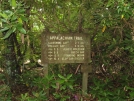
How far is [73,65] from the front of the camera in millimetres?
4543

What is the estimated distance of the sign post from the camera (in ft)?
12.6

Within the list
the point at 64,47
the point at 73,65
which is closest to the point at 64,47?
the point at 64,47

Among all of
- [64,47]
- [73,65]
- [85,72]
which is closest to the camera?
[64,47]

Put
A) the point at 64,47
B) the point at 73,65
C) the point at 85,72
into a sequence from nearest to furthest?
the point at 64,47, the point at 85,72, the point at 73,65

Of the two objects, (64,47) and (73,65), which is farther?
(73,65)

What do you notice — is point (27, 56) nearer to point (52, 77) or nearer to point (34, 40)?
point (34, 40)

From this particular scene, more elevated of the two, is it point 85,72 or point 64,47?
point 64,47

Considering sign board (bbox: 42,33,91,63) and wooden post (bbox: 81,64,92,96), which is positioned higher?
sign board (bbox: 42,33,91,63)

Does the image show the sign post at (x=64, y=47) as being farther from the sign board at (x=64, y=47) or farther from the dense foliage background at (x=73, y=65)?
the dense foliage background at (x=73, y=65)

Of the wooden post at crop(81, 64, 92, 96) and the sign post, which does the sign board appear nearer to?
the sign post

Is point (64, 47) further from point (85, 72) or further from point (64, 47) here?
point (85, 72)

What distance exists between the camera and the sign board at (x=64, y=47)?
386 cm

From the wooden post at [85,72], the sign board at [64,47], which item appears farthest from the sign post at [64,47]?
the wooden post at [85,72]

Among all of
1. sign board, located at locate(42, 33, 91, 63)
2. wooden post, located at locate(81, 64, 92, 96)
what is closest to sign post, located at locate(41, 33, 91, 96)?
sign board, located at locate(42, 33, 91, 63)
